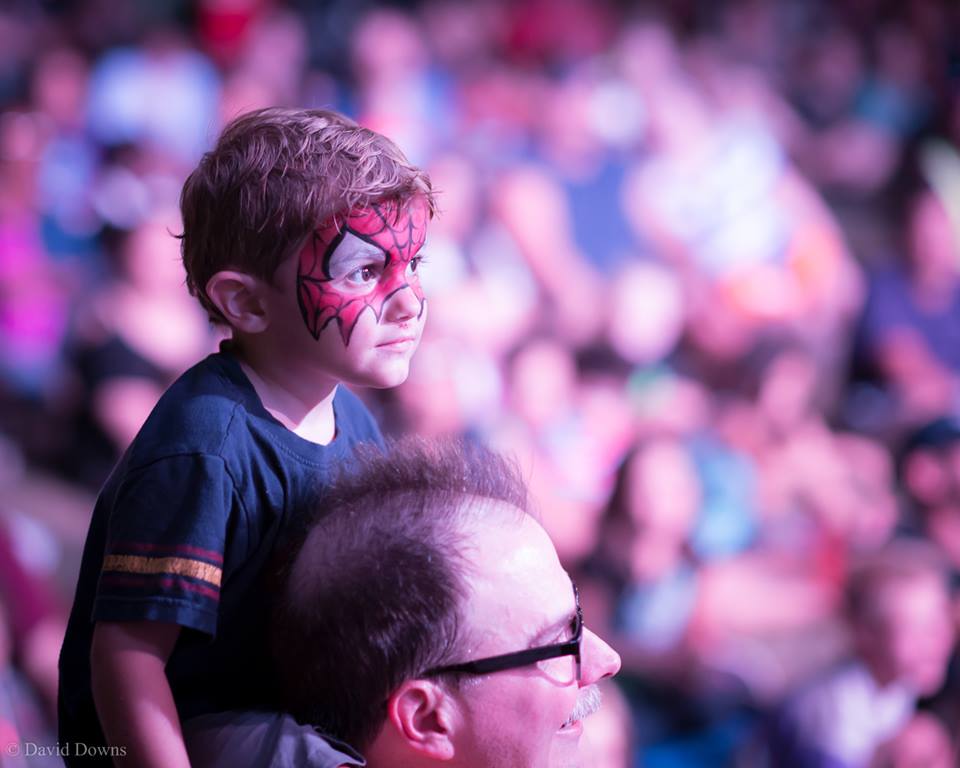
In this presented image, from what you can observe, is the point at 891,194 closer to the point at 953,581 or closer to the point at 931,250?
the point at 931,250

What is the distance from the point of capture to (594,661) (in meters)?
1.34

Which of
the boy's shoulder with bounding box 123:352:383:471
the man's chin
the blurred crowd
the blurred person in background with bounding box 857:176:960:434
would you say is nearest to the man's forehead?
the man's chin

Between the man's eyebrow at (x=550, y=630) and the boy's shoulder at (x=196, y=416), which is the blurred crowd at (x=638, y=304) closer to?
the man's eyebrow at (x=550, y=630)

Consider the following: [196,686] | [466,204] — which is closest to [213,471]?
[196,686]

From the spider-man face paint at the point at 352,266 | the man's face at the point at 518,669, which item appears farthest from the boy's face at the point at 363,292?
the man's face at the point at 518,669

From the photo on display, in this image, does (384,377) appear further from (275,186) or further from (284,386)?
(275,186)

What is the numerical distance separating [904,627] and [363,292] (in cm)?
222

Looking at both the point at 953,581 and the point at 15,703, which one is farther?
the point at 953,581

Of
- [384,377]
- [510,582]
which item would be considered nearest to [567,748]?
[510,582]

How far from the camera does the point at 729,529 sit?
4062 mm

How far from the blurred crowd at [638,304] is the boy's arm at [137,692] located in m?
1.52

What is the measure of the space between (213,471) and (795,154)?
4.94 meters

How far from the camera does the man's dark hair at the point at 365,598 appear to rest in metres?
1.25

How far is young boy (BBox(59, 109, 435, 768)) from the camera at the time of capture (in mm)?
1185
